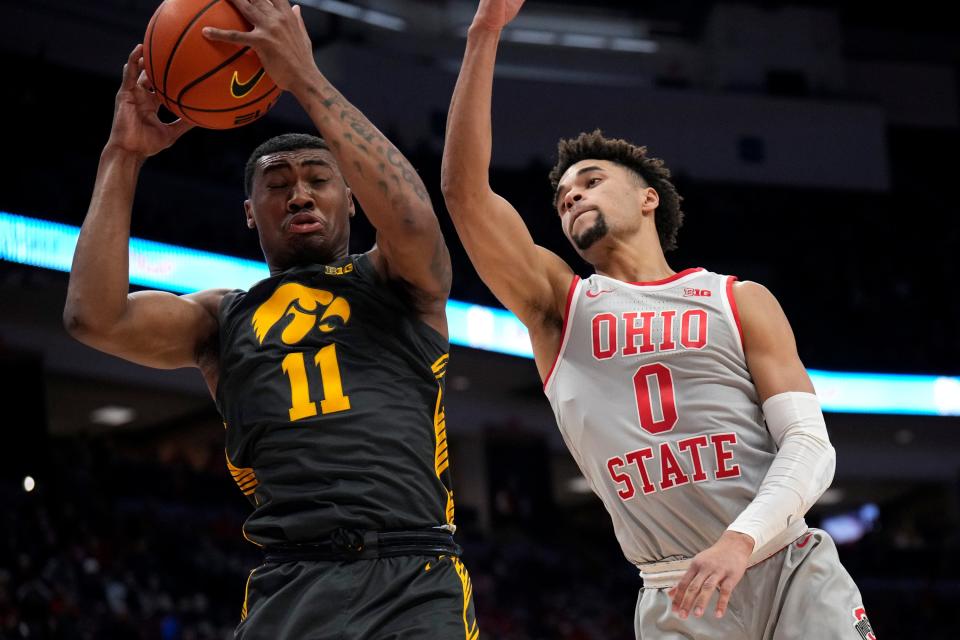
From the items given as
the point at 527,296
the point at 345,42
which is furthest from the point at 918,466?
the point at 527,296

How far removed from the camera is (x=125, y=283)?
2.93 meters

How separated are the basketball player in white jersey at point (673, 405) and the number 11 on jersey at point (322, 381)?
2.45ft

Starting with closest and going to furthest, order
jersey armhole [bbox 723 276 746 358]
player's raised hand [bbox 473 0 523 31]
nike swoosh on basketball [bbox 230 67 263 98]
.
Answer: nike swoosh on basketball [bbox 230 67 263 98]
player's raised hand [bbox 473 0 523 31]
jersey armhole [bbox 723 276 746 358]

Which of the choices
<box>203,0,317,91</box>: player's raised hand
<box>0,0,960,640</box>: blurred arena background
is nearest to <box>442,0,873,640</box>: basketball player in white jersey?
<box>203,0,317,91</box>: player's raised hand

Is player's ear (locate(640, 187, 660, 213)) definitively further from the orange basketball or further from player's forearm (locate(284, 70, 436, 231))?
the orange basketball

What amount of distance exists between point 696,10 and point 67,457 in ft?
49.9

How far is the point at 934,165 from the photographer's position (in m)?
23.6

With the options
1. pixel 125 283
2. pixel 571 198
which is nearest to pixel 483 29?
pixel 571 198

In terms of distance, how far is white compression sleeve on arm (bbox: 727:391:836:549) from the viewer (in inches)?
114

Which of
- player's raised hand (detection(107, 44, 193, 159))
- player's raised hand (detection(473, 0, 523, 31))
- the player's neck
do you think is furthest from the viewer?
the player's neck

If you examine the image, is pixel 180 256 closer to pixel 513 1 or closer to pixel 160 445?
pixel 160 445

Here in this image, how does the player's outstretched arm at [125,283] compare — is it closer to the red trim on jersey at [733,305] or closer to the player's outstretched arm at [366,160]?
the player's outstretched arm at [366,160]

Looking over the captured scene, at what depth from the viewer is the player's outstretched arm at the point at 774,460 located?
8.65ft

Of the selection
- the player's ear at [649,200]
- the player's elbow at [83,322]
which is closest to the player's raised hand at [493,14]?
the player's ear at [649,200]
